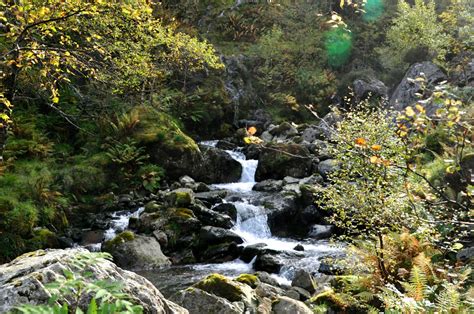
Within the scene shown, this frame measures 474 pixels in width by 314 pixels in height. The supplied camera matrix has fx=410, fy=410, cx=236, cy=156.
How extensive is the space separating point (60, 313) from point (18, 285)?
0.92 metres

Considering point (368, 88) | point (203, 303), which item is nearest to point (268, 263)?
point (203, 303)

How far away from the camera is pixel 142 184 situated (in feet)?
49.6

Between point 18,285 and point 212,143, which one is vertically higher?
point 18,285

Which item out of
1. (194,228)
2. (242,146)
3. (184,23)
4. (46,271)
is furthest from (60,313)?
(184,23)

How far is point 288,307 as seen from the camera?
21.1ft

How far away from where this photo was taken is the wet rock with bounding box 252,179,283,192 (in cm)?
1577

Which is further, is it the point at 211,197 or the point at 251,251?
the point at 211,197

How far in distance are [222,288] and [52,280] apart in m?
3.88

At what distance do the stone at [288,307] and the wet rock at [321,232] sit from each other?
6688 millimetres

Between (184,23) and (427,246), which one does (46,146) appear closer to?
(427,246)

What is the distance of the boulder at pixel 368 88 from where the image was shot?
24.3 m

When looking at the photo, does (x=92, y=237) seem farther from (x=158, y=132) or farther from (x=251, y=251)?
(x=158, y=132)

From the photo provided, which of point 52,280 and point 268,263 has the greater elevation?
point 52,280

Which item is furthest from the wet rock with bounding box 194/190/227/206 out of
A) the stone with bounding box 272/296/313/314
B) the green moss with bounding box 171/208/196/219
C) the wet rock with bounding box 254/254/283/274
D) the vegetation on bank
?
the stone with bounding box 272/296/313/314
